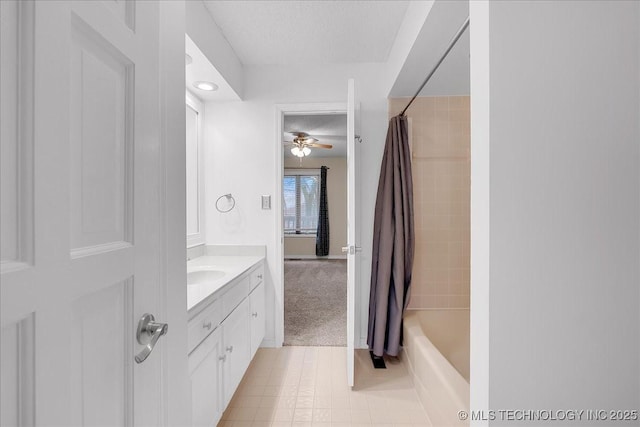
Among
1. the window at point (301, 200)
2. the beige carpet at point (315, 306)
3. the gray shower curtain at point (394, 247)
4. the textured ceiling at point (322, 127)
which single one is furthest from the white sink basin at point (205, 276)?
the window at point (301, 200)

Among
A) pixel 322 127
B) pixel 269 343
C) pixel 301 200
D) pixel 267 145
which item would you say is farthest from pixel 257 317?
pixel 301 200

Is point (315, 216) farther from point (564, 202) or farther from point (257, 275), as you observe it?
point (564, 202)

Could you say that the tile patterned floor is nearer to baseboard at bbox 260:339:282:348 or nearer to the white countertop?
baseboard at bbox 260:339:282:348

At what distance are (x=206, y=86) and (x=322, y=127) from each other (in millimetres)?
2445

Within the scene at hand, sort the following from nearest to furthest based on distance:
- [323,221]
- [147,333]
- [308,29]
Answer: [147,333]
[308,29]
[323,221]

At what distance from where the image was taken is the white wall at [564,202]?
Answer: 0.78 metres

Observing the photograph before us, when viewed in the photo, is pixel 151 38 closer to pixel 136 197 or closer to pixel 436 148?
pixel 136 197

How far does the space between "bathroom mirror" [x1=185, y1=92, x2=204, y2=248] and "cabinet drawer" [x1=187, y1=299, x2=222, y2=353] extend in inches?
40.2

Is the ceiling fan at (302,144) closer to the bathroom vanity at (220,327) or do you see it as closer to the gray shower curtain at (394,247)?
the gray shower curtain at (394,247)

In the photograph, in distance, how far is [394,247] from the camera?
2191 mm

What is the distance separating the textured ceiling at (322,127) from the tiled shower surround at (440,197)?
4.54 feet

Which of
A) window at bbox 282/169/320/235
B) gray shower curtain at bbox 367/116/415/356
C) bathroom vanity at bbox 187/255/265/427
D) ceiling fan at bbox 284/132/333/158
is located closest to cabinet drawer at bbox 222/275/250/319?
bathroom vanity at bbox 187/255/265/427

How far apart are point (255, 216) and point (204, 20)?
1.38 metres

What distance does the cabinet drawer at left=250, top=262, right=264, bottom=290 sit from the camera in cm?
215
